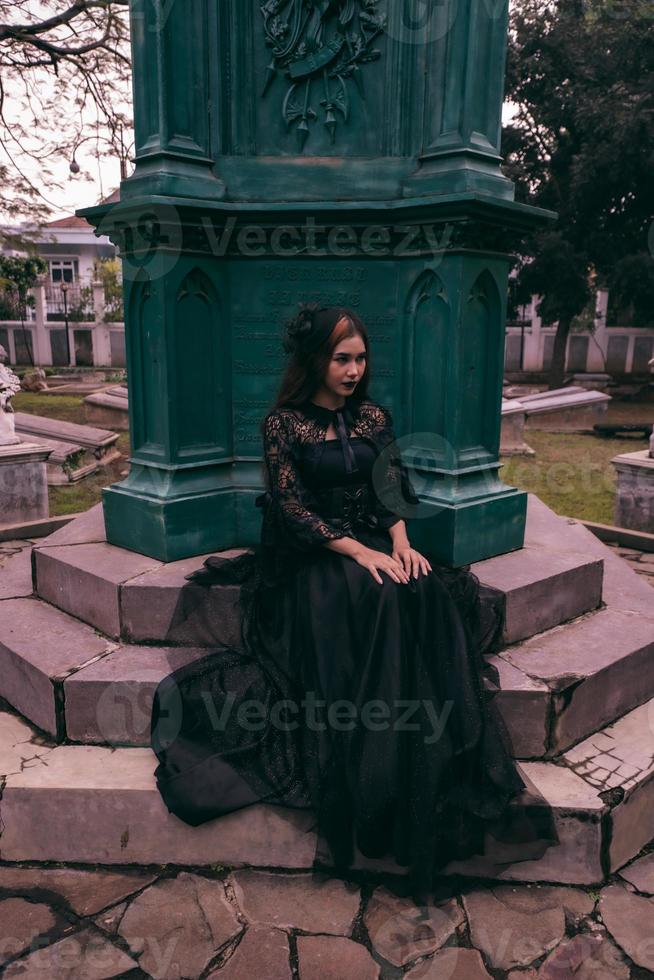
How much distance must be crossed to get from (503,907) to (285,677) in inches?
40.1

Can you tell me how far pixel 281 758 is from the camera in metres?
2.63

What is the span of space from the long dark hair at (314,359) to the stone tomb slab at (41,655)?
4.23 feet

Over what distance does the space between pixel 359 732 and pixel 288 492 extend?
936 millimetres

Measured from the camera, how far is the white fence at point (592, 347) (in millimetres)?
24219

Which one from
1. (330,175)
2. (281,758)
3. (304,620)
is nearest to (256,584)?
(304,620)

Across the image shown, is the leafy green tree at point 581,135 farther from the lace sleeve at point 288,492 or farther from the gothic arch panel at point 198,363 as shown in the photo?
the lace sleeve at point 288,492

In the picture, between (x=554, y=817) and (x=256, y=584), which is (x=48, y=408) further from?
(x=554, y=817)

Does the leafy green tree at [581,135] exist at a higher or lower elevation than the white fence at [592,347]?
higher

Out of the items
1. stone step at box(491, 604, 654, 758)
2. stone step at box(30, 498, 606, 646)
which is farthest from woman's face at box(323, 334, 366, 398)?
stone step at box(491, 604, 654, 758)

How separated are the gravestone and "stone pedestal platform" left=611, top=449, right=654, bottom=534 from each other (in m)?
3.12

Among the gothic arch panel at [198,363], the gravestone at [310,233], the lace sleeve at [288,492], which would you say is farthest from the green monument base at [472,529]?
the gothic arch panel at [198,363]

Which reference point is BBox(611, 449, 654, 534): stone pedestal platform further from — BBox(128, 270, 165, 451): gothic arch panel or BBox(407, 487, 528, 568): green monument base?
BBox(128, 270, 165, 451): gothic arch panel

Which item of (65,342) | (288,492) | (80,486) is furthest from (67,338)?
(288,492)

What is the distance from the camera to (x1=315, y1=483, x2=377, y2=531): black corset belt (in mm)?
3082
